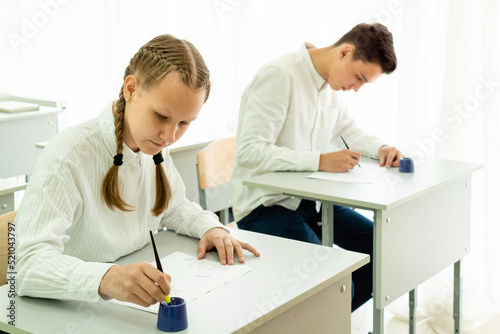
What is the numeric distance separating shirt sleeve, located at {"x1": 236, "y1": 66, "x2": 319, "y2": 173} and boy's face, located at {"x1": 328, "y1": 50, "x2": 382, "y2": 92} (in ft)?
0.57

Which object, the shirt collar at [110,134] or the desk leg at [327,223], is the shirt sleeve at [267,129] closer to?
the desk leg at [327,223]

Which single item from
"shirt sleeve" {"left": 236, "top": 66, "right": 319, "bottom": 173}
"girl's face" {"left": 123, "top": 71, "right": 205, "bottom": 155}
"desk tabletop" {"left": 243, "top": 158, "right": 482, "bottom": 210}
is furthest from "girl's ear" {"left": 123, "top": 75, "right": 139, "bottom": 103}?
"shirt sleeve" {"left": 236, "top": 66, "right": 319, "bottom": 173}

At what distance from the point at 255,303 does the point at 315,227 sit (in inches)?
47.8

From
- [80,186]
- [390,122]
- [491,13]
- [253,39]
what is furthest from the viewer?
[253,39]

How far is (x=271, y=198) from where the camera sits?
2303 millimetres

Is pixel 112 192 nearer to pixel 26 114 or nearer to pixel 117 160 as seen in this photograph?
pixel 117 160

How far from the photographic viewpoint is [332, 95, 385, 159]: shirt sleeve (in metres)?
2.62

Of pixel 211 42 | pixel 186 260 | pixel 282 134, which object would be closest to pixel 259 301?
pixel 186 260

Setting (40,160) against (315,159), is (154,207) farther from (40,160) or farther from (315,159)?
(315,159)

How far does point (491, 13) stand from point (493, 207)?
33.5 inches

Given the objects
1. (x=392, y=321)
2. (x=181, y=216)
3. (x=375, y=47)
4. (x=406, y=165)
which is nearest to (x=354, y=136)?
(x=406, y=165)

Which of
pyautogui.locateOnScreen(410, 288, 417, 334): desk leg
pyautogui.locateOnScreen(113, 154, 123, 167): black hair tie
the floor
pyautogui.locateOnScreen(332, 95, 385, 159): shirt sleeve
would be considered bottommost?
the floor

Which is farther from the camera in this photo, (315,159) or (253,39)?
(253,39)

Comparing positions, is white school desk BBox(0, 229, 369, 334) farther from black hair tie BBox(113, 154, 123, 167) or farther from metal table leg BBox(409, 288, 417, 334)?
metal table leg BBox(409, 288, 417, 334)
